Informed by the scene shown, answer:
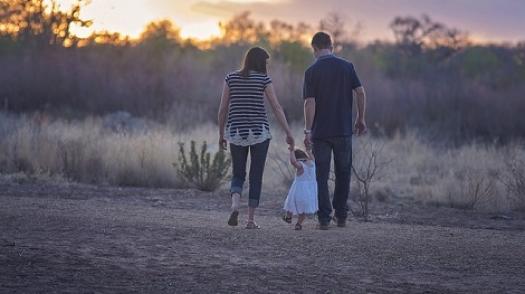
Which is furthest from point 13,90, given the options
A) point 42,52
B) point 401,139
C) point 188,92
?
point 401,139

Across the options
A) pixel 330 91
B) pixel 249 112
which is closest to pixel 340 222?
pixel 330 91

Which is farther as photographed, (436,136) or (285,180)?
(436,136)

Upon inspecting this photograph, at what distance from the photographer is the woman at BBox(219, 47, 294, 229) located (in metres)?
9.30

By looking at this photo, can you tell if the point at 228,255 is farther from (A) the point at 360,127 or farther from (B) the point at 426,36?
(B) the point at 426,36

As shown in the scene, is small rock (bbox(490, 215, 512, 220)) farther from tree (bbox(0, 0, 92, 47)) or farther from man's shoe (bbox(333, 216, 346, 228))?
tree (bbox(0, 0, 92, 47))

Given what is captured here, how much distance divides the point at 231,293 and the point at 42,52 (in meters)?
25.4

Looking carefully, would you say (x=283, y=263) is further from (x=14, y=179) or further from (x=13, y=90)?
(x=13, y=90)

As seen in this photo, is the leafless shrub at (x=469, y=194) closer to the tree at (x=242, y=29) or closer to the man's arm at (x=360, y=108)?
the man's arm at (x=360, y=108)

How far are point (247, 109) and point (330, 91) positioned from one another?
37.0 inches

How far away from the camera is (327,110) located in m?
9.75

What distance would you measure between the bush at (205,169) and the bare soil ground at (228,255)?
3.70m

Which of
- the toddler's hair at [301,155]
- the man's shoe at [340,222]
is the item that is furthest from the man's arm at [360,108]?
the man's shoe at [340,222]

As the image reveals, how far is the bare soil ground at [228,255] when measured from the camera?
22.8 ft

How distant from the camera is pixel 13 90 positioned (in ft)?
93.6
